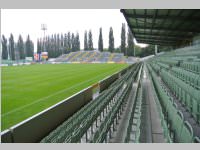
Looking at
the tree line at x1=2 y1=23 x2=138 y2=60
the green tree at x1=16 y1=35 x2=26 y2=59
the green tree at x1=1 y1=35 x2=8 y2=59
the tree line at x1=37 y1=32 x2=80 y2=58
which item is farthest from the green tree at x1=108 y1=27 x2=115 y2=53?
the green tree at x1=1 y1=35 x2=8 y2=59

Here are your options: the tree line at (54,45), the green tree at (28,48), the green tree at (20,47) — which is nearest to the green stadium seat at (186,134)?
the tree line at (54,45)

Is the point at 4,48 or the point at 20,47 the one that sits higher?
the point at 20,47

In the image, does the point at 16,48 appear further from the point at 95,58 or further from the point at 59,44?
the point at 95,58

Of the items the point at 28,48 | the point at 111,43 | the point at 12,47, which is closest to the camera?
the point at 111,43

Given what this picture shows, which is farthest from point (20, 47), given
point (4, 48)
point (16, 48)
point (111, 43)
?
point (111, 43)

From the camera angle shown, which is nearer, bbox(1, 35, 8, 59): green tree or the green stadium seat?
the green stadium seat

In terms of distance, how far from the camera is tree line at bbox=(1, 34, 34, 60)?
8094 centimetres

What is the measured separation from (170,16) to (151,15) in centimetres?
120

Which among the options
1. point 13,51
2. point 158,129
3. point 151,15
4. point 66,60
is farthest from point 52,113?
point 13,51

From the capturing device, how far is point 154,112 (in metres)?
5.78

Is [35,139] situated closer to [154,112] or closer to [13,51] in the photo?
[154,112]

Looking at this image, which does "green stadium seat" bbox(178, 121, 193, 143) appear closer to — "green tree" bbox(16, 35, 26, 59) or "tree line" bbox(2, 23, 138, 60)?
"tree line" bbox(2, 23, 138, 60)

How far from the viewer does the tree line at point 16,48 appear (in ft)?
266

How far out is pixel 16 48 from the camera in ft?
279
